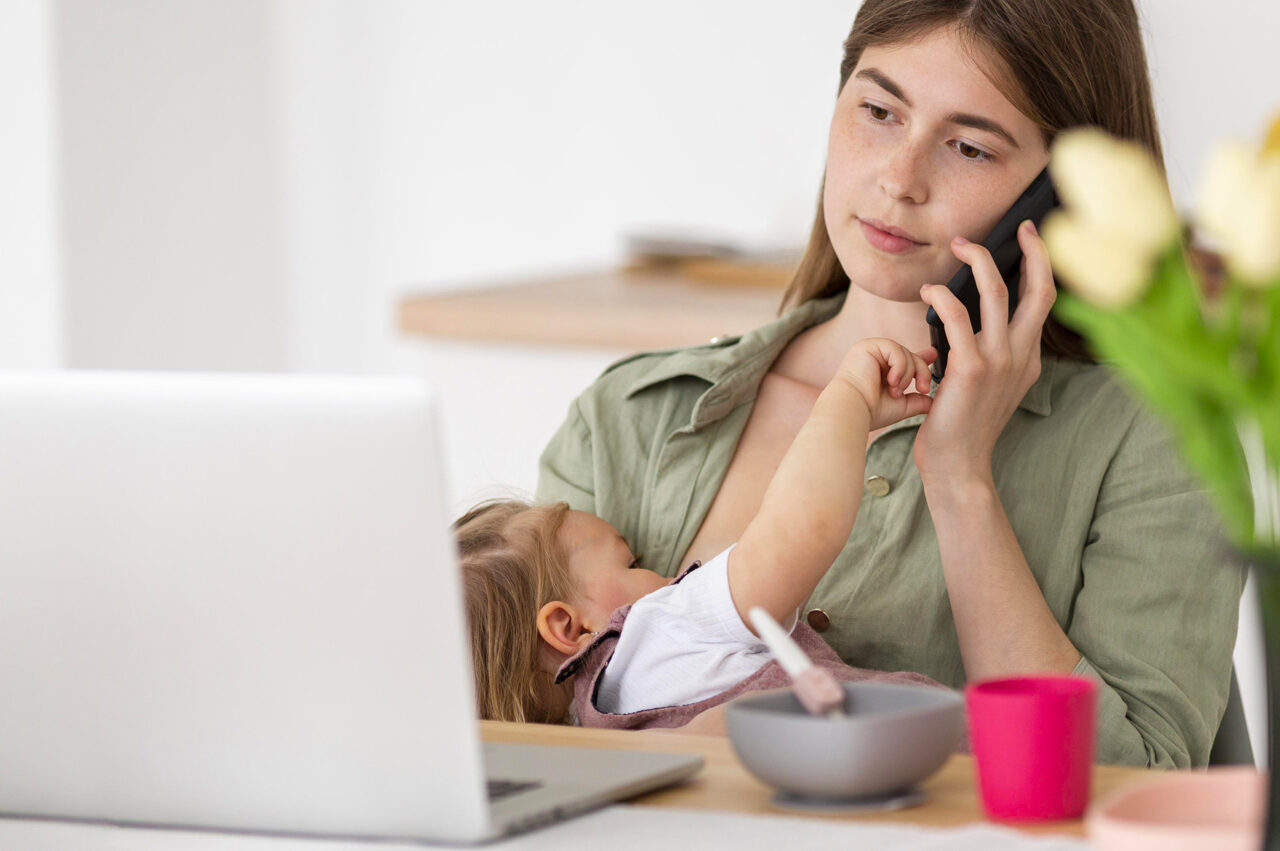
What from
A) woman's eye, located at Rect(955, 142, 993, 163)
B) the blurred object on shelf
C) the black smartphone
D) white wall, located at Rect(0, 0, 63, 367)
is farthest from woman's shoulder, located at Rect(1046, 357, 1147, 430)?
white wall, located at Rect(0, 0, 63, 367)

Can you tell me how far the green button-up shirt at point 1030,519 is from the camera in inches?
57.6

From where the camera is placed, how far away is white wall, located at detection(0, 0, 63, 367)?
147 inches

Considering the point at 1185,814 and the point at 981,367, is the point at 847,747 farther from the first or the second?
the point at 981,367

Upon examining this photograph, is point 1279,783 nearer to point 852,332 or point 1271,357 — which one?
point 1271,357

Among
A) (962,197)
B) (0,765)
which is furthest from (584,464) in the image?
(0,765)

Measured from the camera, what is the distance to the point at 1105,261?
0.61 m

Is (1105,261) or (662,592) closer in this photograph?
(1105,261)

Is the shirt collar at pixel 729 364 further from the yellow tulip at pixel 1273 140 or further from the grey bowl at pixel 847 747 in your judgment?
the yellow tulip at pixel 1273 140

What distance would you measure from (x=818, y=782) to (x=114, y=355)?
3363 mm

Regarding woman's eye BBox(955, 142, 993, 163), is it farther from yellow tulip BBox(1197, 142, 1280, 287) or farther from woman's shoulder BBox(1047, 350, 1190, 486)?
yellow tulip BBox(1197, 142, 1280, 287)

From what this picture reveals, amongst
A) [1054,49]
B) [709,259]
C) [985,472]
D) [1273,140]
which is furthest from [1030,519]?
[709,259]

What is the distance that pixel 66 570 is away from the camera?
A: 952 millimetres

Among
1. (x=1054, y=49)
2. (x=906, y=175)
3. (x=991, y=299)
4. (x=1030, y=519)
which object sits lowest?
(x=1030, y=519)

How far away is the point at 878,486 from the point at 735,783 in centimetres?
66
